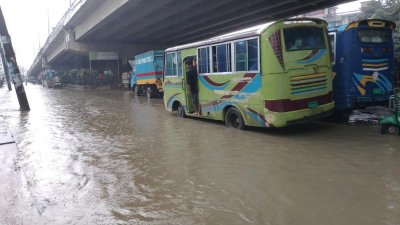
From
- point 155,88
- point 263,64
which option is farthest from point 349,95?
point 155,88

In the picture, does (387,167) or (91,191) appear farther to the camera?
(387,167)

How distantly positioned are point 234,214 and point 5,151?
6066mm

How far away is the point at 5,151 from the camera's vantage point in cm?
845

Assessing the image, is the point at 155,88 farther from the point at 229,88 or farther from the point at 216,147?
the point at 216,147

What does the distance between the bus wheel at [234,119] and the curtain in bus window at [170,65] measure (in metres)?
3.10

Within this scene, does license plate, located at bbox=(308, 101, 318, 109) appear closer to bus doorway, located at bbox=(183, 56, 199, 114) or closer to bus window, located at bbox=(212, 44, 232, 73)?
bus window, located at bbox=(212, 44, 232, 73)

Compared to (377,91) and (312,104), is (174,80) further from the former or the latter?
(377,91)

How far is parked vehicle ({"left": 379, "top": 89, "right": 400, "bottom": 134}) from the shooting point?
8492 mm

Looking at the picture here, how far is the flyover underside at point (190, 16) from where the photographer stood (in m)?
21.7

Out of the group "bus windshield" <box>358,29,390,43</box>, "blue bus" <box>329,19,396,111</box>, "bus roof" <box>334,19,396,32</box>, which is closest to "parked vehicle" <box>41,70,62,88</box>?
"blue bus" <box>329,19,396,111</box>

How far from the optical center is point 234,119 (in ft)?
35.1

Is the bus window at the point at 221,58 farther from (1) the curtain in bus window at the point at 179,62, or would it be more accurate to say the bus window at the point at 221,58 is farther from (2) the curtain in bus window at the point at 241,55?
(1) the curtain in bus window at the point at 179,62

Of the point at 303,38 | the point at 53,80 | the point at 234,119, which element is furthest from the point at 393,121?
the point at 53,80

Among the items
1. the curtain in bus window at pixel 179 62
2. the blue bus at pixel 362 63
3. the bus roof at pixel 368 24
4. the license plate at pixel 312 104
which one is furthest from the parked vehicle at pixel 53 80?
the license plate at pixel 312 104
